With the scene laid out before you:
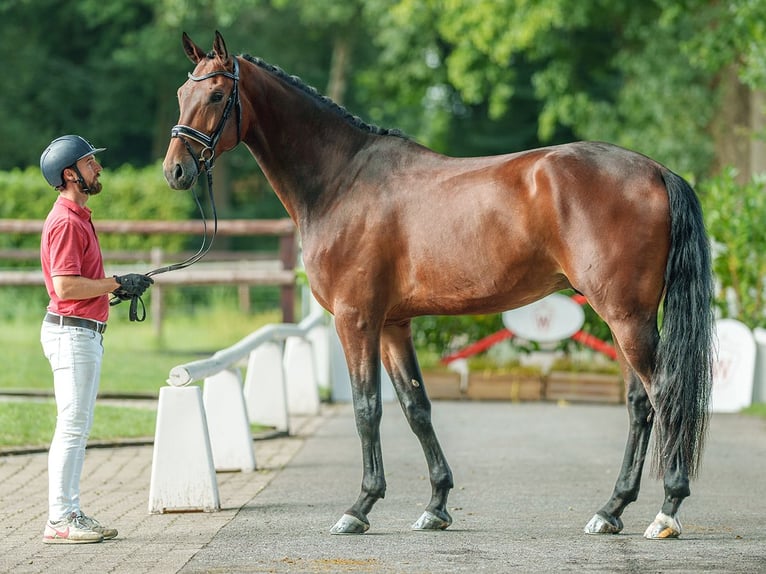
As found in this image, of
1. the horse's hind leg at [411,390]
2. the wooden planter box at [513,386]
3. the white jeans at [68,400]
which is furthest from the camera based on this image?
the wooden planter box at [513,386]

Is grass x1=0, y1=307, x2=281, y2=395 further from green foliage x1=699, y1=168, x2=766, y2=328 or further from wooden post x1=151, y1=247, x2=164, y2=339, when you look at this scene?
green foliage x1=699, y1=168, x2=766, y2=328

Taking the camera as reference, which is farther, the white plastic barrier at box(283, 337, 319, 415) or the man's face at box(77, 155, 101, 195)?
the white plastic barrier at box(283, 337, 319, 415)

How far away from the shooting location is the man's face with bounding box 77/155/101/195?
259 inches

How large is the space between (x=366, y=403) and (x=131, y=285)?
140cm

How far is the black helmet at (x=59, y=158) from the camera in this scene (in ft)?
21.4

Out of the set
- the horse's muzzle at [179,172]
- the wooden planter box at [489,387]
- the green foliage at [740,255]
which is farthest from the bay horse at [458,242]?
the green foliage at [740,255]

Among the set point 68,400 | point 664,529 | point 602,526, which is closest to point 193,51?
point 68,400

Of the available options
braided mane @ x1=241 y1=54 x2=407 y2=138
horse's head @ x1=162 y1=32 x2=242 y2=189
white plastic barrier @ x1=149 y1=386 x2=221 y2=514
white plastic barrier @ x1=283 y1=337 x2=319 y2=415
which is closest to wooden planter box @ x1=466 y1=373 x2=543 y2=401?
white plastic barrier @ x1=283 y1=337 x2=319 y2=415

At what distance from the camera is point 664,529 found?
257 inches

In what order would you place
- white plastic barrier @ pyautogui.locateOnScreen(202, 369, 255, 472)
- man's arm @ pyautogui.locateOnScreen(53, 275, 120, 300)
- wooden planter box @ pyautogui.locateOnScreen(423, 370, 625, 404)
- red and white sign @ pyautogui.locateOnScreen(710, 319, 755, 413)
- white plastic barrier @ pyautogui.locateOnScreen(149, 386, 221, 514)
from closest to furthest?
man's arm @ pyautogui.locateOnScreen(53, 275, 120, 300)
white plastic barrier @ pyautogui.locateOnScreen(149, 386, 221, 514)
white plastic barrier @ pyautogui.locateOnScreen(202, 369, 255, 472)
red and white sign @ pyautogui.locateOnScreen(710, 319, 755, 413)
wooden planter box @ pyautogui.locateOnScreen(423, 370, 625, 404)

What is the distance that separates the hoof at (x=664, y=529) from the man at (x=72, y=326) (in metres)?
2.73

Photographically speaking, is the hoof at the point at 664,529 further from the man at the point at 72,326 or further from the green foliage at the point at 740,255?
the green foliage at the point at 740,255

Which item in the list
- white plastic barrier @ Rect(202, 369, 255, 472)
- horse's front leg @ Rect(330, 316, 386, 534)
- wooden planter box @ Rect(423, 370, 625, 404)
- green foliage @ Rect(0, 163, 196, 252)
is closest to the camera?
horse's front leg @ Rect(330, 316, 386, 534)

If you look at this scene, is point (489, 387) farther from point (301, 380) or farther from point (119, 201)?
point (119, 201)
